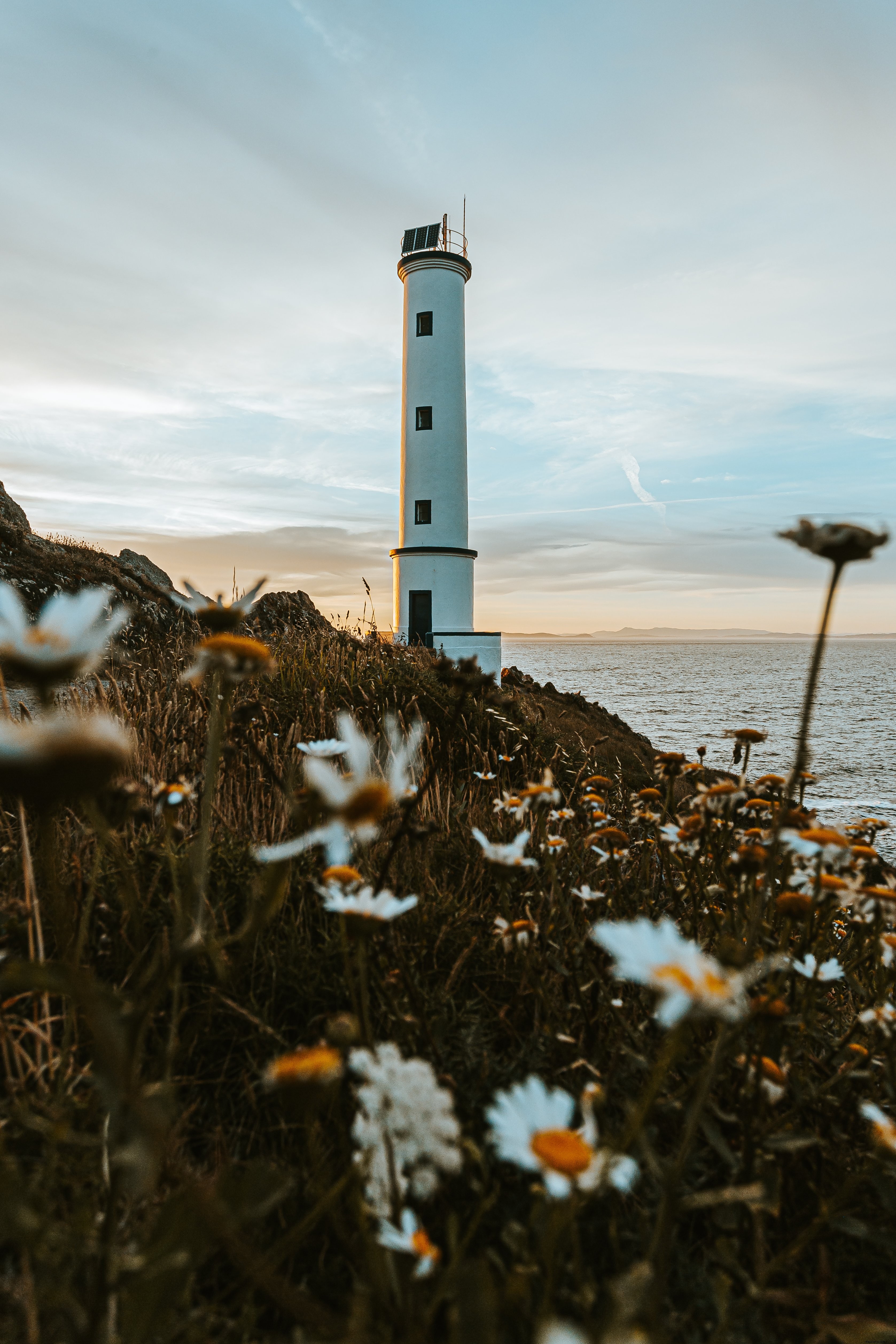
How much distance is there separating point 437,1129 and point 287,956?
1100 millimetres

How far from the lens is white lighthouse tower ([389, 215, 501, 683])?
17.2 m

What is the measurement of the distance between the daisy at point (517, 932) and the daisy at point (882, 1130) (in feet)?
2.42

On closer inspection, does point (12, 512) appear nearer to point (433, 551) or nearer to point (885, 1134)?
point (433, 551)

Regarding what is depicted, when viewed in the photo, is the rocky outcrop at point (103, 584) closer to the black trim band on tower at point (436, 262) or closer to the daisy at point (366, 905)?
the daisy at point (366, 905)

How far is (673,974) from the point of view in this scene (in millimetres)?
753

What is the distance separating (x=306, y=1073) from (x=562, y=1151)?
0.29m

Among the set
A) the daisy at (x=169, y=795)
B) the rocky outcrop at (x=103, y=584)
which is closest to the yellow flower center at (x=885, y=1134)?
the daisy at (x=169, y=795)

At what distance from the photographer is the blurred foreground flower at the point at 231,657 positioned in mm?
1167

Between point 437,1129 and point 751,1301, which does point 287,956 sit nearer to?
point 437,1129

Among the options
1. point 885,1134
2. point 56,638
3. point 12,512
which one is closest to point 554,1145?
point 885,1134

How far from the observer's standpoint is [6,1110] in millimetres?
A: 1377

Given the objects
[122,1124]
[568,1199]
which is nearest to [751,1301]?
[568,1199]

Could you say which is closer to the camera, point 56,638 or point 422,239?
point 56,638

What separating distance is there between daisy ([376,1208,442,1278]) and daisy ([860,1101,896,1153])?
2.09 feet
